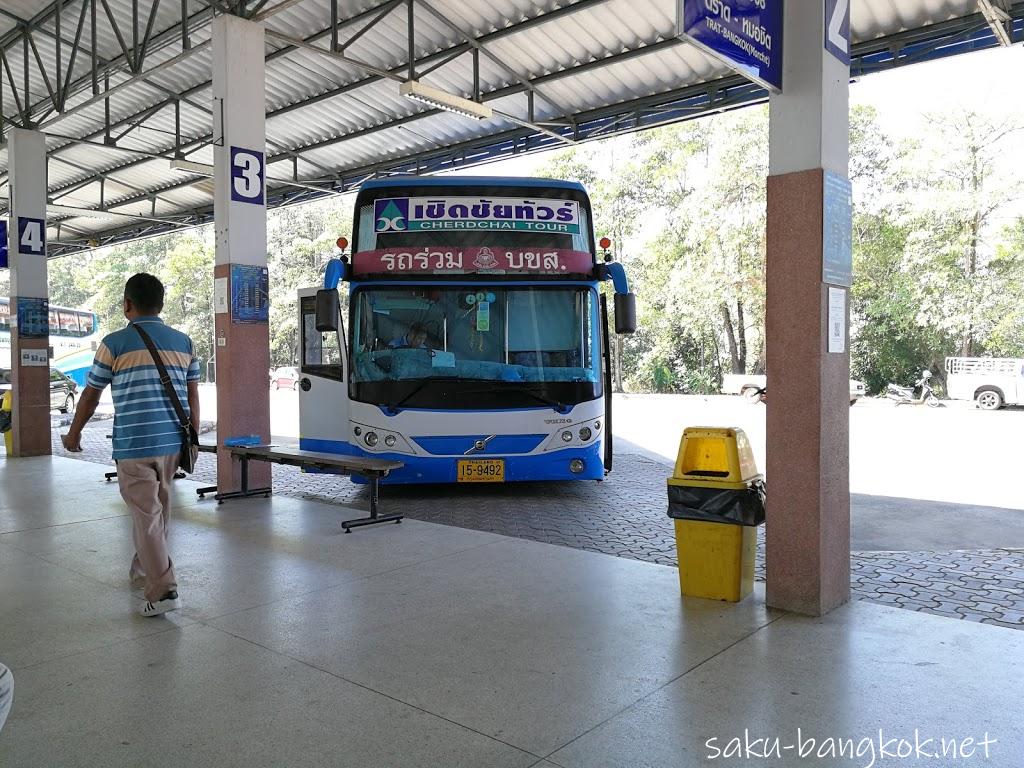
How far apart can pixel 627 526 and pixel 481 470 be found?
169 cm

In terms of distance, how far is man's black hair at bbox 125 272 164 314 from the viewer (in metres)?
4.79

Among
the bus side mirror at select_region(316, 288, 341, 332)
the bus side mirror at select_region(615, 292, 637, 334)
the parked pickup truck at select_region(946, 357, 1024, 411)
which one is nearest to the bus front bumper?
the bus side mirror at select_region(615, 292, 637, 334)

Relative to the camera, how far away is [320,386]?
9.40 metres

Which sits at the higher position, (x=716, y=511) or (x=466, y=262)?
(x=466, y=262)

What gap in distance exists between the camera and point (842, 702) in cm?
340

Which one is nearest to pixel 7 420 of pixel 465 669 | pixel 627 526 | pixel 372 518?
pixel 372 518

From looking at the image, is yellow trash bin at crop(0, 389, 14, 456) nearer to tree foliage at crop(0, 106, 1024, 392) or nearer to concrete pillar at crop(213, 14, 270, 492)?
concrete pillar at crop(213, 14, 270, 492)

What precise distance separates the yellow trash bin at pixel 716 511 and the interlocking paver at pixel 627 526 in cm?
82

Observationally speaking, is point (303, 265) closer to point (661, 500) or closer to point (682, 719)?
point (661, 500)

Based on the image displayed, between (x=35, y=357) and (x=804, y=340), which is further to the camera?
(x=35, y=357)

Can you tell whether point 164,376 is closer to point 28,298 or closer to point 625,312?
point 625,312

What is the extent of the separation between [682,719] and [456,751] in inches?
37.0

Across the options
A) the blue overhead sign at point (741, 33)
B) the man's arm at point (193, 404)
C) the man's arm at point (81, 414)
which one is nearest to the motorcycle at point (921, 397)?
the blue overhead sign at point (741, 33)

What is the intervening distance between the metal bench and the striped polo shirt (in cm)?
246
